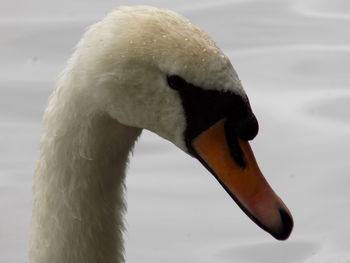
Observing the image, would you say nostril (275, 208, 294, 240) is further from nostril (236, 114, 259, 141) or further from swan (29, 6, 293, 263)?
nostril (236, 114, 259, 141)

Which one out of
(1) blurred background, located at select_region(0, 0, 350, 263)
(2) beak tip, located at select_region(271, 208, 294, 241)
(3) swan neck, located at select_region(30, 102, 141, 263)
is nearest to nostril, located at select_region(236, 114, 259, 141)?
(2) beak tip, located at select_region(271, 208, 294, 241)

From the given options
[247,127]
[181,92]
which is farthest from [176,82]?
[247,127]

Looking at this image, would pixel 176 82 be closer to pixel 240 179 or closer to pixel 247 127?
pixel 247 127

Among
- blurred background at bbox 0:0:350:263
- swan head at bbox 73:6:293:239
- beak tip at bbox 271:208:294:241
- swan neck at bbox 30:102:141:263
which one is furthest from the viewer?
blurred background at bbox 0:0:350:263

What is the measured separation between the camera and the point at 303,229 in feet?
25.3

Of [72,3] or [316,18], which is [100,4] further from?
[316,18]

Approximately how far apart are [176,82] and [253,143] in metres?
3.56

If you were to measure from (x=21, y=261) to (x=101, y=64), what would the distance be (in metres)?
2.88

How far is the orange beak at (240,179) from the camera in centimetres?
487

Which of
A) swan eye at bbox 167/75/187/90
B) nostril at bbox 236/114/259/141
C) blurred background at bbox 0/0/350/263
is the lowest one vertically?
blurred background at bbox 0/0/350/263

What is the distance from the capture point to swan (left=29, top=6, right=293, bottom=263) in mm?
4750

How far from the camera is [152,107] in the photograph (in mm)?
4871

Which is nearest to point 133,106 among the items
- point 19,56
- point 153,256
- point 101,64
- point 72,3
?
point 101,64

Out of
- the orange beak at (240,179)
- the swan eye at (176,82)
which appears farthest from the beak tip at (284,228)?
the swan eye at (176,82)
